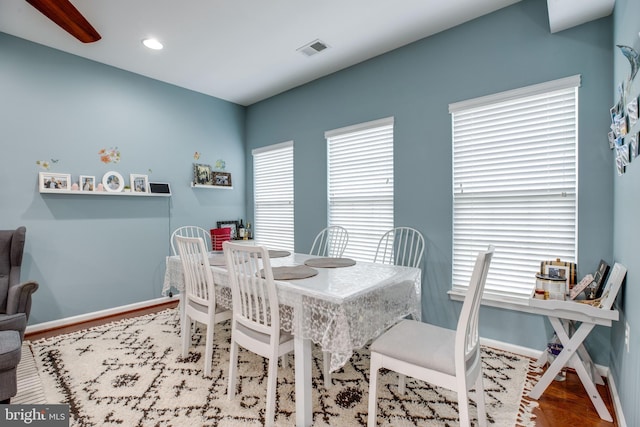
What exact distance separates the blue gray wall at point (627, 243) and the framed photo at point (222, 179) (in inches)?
164

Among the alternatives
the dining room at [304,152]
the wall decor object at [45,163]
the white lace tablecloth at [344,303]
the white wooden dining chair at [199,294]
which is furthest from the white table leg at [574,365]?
the wall decor object at [45,163]

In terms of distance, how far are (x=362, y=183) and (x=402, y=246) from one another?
32.2 inches

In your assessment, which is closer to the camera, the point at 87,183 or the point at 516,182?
the point at 516,182

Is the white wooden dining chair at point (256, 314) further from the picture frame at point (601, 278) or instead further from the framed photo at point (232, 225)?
the framed photo at point (232, 225)

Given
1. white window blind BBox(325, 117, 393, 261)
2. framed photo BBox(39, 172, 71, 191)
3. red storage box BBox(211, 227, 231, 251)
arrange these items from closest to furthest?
framed photo BBox(39, 172, 71, 191) < white window blind BBox(325, 117, 393, 261) < red storage box BBox(211, 227, 231, 251)

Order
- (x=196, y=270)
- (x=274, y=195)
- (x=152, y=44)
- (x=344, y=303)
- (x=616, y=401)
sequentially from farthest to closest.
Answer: (x=274, y=195) < (x=152, y=44) < (x=196, y=270) < (x=616, y=401) < (x=344, y=303)

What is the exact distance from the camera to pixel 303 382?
168cm

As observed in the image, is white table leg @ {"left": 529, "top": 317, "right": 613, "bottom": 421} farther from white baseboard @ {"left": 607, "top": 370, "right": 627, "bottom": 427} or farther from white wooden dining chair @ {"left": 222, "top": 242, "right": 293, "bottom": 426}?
white wooden dining chair @ {"left": 222, "top": 242, "right": 293, "bottom": 426}

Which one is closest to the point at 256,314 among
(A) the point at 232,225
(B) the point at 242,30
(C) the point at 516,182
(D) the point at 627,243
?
(D) the point at 627,243

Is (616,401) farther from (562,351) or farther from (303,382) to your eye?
(303,382)

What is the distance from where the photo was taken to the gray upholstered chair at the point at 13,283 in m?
2.23

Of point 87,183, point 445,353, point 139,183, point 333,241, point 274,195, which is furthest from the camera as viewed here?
point 274,195

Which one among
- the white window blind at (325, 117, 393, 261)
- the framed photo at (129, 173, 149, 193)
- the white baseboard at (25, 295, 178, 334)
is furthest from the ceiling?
the white baseboard at (25, 295, 178, 334)

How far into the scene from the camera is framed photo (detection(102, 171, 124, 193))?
348 centimetres
